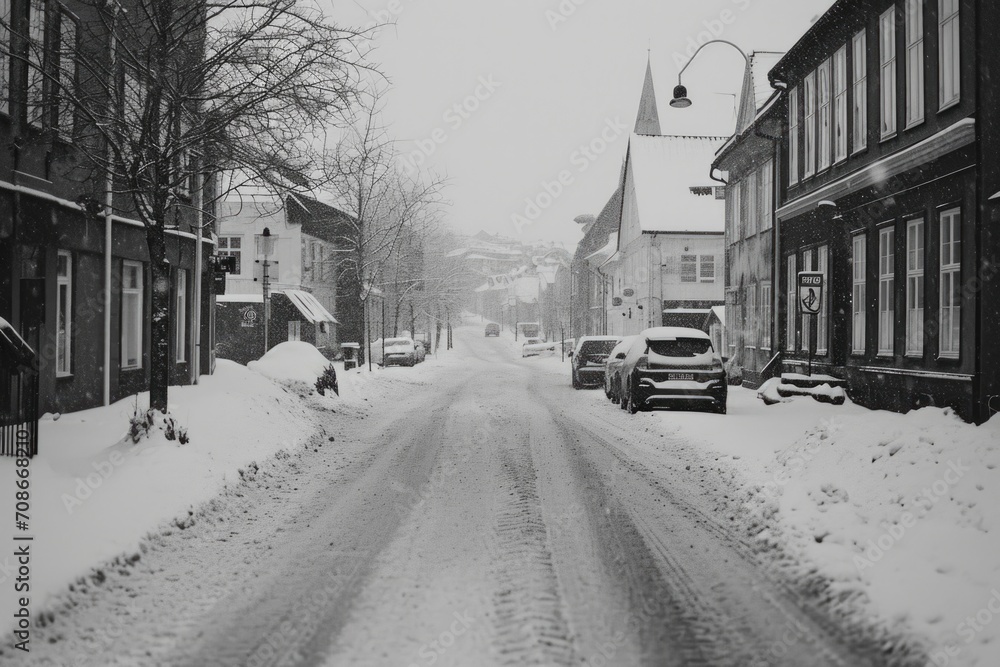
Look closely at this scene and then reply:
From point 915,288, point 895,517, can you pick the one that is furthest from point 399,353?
point 895,517

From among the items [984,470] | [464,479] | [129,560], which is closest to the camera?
[129,560]

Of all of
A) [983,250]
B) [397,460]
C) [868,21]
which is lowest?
[397,460]

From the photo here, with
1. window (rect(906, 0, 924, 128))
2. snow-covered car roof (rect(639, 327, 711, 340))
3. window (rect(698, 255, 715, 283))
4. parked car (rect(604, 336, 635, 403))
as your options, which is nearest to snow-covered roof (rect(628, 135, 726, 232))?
window (rect(698, 255, 715, 283))

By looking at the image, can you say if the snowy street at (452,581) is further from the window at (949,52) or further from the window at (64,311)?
the window at (949,52)

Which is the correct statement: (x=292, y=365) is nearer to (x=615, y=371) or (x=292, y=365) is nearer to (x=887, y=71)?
(x=615, y=371)

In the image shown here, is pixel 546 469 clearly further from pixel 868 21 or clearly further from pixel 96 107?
pixel 868 21

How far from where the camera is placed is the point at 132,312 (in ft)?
51.6

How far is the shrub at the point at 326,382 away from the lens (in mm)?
19125

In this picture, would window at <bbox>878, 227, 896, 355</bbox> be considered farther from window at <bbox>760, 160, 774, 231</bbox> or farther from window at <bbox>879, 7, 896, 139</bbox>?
window at <bbox>760, 160, 774, 231</bbox>

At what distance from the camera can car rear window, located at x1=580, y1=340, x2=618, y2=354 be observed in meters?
27.3

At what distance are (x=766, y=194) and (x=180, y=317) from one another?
16475 millimetres

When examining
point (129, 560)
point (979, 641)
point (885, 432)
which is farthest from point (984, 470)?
point (129, 560)

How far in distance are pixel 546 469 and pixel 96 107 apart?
23.7ft

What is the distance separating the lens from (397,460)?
11.4 m
